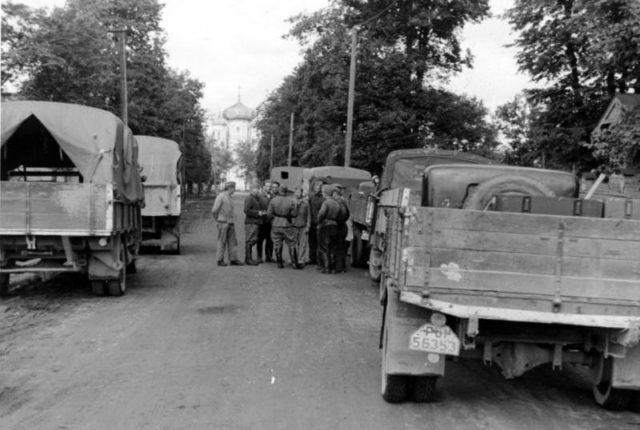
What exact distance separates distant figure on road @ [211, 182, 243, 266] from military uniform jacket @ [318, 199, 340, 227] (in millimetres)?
1970

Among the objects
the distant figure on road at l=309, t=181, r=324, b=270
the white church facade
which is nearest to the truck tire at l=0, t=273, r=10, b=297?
the distant figure on road at l=309, t=181, r=324, b=270

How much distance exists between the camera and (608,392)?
598cm

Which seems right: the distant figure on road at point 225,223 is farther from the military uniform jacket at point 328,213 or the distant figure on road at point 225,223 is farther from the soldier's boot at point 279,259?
the military uniform jacket at point 328,213

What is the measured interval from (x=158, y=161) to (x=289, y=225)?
507 cm

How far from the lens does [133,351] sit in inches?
305

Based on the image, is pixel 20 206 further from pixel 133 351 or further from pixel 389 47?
pixel 389 47

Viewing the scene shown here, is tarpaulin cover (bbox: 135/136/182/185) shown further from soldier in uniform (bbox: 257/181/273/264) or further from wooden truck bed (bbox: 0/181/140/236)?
wooden truck bed (bbox: 0/181/140/236)

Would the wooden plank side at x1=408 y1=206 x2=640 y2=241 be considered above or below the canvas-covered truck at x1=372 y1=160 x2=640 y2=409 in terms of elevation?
above

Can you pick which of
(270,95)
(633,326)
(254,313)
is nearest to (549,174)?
(633,326)

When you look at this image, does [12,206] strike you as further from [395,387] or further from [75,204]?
[395,387]

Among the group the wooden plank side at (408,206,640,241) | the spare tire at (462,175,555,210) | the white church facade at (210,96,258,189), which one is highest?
the white church facade at (210,96,258,189)

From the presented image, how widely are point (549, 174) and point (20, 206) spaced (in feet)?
24.8

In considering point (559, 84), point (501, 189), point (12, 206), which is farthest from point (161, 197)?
point (559, 84)

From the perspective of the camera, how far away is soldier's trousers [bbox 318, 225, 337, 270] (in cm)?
1520
